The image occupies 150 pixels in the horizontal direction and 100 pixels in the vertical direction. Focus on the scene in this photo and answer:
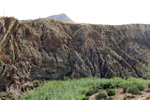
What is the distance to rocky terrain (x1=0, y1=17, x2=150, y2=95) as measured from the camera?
3684 cm

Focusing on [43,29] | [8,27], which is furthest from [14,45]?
[43,29]

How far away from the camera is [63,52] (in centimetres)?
4666

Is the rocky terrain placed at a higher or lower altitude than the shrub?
higher

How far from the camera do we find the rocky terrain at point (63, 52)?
36844mm

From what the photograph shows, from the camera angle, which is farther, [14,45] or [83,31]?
[83,31]

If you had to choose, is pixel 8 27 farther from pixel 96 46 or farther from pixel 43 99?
pixel 96 46

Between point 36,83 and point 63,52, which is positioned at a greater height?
point 63,52

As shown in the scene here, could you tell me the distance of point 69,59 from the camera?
154 feet

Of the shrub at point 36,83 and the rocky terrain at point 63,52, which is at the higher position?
the rocky terrain at point 63,52

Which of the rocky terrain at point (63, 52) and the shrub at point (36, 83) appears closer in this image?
the shrub at point (36, 83)

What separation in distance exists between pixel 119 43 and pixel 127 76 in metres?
17.1

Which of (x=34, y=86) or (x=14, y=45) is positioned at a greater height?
(x=14, y=45)

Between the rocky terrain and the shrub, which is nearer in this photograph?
the shrub

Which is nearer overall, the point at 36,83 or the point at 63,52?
the point at 36,83
